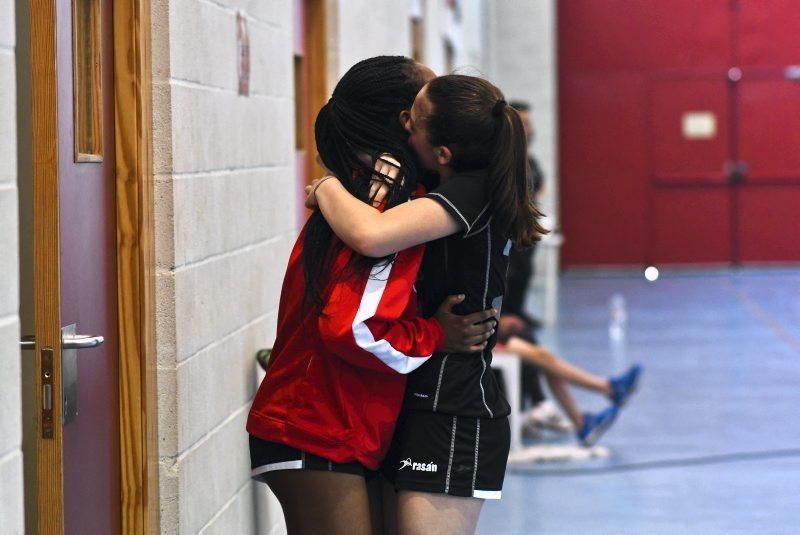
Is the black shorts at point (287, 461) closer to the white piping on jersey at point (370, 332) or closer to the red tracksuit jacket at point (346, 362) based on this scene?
the red tracksuit jacket at point (346, 362)

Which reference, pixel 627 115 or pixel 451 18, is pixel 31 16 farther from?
pixel 627 115

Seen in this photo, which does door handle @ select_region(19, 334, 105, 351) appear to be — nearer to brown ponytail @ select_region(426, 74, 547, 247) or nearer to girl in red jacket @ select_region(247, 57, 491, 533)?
girl in red jacket @ select_region(247, 57, 491, 533)

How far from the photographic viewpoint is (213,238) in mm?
3381

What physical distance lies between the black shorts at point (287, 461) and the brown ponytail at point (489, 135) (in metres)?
0.56

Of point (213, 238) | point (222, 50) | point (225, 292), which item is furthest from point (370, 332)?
point (222, 50)

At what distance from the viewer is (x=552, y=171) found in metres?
15.8

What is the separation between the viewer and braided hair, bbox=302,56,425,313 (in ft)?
8.40

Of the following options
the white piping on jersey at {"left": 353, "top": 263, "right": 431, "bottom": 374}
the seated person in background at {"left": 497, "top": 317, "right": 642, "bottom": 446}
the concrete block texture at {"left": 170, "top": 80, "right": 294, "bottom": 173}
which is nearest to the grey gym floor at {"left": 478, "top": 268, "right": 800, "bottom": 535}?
the seated person in background at {"left": 497, "top": 317, "right": 642, "bottom": 446}

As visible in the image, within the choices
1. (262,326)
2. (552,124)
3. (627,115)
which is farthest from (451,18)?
(262,326)

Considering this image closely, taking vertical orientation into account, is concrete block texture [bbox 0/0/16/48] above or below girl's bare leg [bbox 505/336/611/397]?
above

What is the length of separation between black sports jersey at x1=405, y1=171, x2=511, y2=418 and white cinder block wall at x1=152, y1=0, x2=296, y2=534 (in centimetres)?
70

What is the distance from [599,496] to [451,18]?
670 centimetres

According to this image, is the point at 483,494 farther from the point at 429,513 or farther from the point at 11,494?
the point at 11,494

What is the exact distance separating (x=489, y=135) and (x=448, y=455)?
0.63 m
